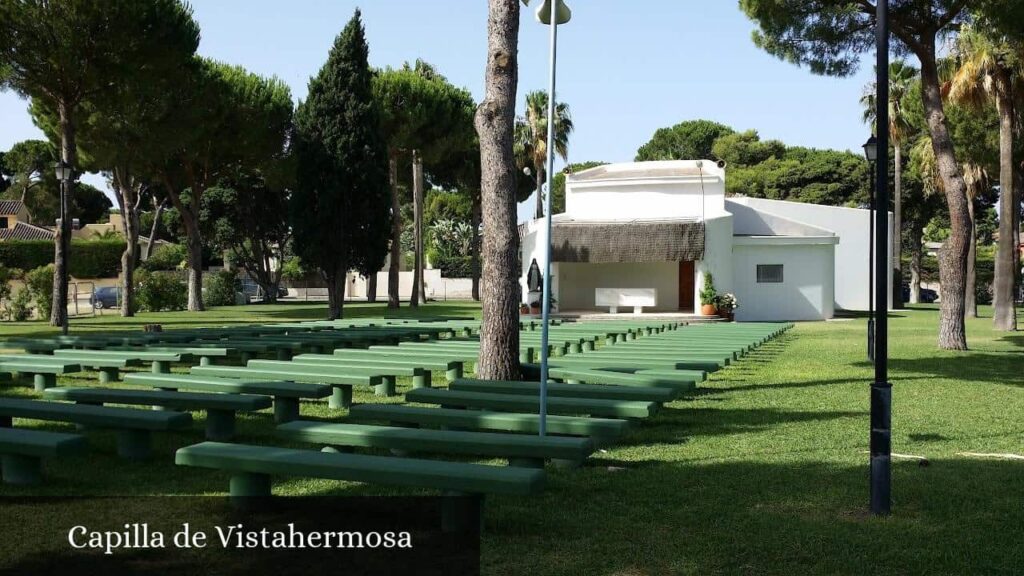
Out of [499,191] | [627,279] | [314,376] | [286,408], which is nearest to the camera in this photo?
[286,408]

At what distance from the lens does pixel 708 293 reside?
26953 mm

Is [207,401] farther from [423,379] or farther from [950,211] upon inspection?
[950,211]

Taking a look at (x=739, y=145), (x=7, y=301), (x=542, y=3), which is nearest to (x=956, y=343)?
(x=542, y=3)

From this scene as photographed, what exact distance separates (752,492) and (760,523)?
2.33ft

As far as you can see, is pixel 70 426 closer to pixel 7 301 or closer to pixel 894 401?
pixel 894 401

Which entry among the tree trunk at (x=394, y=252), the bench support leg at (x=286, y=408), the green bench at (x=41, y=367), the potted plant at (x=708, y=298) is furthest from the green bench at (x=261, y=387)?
the tree trunk at (x=394, y=252)

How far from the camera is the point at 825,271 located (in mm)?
29656

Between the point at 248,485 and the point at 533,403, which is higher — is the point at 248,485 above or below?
below

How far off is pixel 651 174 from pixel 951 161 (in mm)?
14183

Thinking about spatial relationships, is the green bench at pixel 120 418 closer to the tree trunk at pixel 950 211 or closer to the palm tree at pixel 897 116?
the tree trunk at pixel 950 211

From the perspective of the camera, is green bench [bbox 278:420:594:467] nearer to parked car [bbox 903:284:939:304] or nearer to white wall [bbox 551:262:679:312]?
white wall [bbox 551:262:679:312]

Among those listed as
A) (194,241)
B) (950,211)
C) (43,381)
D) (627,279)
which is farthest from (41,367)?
(194,241)

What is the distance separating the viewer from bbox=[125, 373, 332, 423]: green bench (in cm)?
701

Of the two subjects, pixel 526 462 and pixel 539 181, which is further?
pixel 539 181
